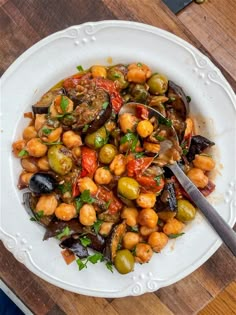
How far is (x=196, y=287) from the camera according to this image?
297 cm

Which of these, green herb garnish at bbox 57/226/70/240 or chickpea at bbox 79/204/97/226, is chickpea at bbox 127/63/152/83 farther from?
green herb garnish at bbox 57/226/70/240

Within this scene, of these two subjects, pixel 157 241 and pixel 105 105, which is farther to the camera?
pixel 157 241

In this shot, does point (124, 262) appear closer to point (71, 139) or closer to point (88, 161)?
point (88, 161)

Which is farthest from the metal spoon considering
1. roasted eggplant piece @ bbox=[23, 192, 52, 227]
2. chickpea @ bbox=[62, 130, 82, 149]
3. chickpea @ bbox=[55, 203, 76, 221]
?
roasted eggplant piece @ bbox=[23, 192, 52, 227]

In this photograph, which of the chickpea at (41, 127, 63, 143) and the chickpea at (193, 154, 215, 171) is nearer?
the chickpea at (41, 127, 63, 143)

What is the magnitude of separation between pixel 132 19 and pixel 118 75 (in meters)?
0.43

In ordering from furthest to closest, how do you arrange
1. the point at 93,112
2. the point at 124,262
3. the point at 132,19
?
the point at 132,19, the point at 124,262, the point at 93,112

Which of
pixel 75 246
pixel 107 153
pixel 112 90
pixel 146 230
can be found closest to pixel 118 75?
pixel 112 90

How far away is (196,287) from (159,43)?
1.62 metres

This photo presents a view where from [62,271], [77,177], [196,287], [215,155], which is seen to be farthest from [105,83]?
[196,287]

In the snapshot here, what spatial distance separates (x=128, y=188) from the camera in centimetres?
255

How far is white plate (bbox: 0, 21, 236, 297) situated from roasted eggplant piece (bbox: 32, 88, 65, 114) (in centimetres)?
5

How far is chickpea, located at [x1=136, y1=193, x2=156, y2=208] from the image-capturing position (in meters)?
2.61

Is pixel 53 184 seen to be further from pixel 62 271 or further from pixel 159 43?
pixel 159 43
